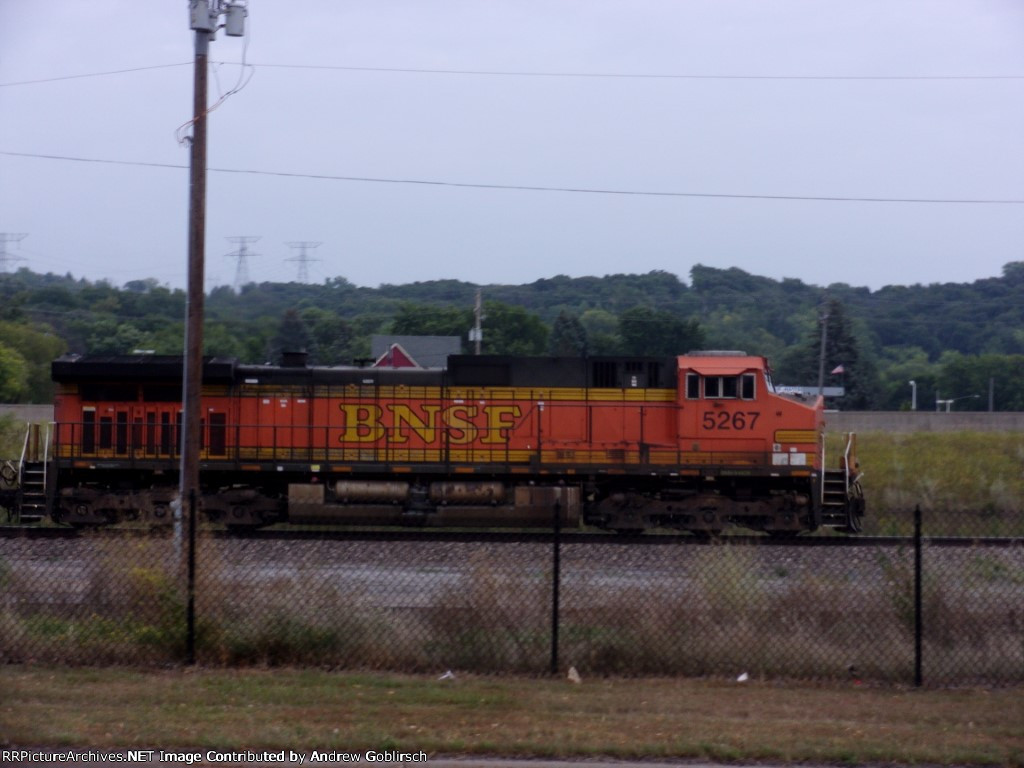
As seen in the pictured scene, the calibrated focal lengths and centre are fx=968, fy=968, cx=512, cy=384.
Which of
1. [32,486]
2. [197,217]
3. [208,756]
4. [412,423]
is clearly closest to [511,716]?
[208,756]

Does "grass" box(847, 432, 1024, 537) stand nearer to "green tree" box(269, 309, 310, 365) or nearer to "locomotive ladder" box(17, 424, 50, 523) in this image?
"green tree" box(269, 309, 310, 365)

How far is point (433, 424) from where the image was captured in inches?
720

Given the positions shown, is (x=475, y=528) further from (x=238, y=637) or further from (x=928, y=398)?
(x=928, y=398)

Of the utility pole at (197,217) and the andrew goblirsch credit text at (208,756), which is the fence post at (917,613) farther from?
the utility pole at (197,217)

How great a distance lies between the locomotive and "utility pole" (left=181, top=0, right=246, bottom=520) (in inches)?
177

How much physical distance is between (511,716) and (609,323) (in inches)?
1219

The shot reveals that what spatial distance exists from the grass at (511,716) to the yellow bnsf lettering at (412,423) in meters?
10.7

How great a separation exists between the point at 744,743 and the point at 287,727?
9.23 feet

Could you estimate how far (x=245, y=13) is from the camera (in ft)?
40.1

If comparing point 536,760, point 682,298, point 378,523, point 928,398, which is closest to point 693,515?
point 378,523

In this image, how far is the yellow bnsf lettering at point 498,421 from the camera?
18219mm

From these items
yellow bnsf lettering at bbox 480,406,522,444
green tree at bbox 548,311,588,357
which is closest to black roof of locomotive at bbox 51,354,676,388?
yellow bnsf lettering at bbox 480,406,522,444

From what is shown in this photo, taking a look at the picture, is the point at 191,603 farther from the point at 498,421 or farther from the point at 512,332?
the point at 512,332

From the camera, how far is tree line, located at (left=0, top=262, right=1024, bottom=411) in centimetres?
2902
